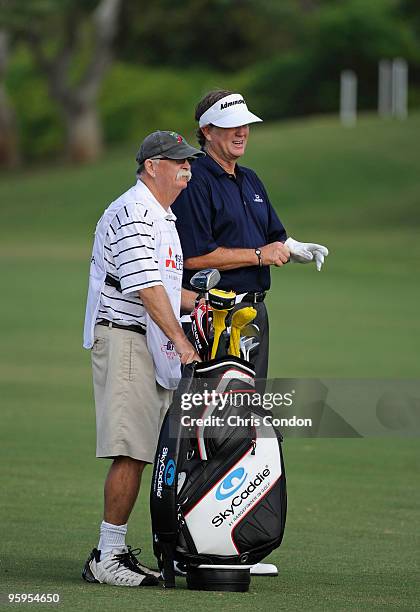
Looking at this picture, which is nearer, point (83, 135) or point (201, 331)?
point (201, 331)

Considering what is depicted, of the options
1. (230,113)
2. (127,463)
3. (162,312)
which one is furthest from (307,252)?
(127,463)

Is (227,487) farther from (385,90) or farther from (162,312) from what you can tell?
(385,90)

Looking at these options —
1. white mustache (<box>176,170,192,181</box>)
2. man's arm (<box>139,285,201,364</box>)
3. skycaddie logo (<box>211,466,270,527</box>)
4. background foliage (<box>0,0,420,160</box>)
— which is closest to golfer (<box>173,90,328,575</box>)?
white mustache (<box>176,170,192,181</box>)

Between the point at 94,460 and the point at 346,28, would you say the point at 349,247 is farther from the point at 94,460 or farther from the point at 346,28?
the point at 346,28

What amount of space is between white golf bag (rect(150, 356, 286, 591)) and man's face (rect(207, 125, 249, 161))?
136cm

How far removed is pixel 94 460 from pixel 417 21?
40136mm

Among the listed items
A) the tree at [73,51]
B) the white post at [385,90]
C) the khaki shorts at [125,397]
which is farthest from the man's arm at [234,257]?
the white post at [385,90]

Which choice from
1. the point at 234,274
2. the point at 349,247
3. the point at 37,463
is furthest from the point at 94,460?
the point at 349,247

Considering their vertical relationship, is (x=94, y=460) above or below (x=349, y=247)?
above

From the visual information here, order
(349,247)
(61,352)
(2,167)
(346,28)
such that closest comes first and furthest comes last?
1. (61,352)
2. (349,247)
3. (2,167)
4. (346,28)

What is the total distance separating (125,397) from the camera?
6301 mm

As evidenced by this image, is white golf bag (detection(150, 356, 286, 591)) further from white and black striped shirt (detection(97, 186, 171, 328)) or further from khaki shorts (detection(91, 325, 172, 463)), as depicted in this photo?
white and black striped shirt (detection(97, 186, 171, 328))

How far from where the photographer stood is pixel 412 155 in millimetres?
47156

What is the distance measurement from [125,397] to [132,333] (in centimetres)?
28
